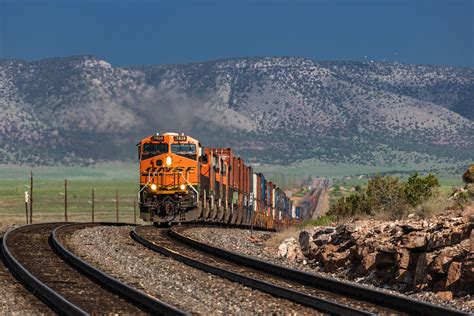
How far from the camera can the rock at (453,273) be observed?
18.0 metres

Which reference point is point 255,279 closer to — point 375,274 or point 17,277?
point 375,274

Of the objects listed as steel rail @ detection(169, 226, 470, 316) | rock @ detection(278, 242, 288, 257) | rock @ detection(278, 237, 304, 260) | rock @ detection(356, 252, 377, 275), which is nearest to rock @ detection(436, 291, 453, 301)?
steel rail @ detection(169, 226, 470, 316)

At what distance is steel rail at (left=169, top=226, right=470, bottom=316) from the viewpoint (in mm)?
14617

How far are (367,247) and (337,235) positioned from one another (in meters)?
3.10

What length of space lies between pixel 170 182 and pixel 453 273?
2276 cm

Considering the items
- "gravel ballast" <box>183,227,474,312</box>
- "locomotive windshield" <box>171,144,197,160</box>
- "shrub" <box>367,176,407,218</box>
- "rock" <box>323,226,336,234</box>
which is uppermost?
"locomotive windshield" <box>171,144,197,160</box>

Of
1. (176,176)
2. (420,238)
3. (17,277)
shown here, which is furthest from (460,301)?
(176,176)

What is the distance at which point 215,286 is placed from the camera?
62.2 feet

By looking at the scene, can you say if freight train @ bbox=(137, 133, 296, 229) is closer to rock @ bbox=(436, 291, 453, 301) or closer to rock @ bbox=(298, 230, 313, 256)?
rock @ bbox=(298, 230, 313, 256)

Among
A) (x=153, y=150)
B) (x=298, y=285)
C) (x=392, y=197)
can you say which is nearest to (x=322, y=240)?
(x=298, y=285)

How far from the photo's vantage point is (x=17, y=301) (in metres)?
16.9

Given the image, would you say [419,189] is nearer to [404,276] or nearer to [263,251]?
[263,251]

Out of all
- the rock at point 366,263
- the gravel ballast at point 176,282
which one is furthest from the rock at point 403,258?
the gravel ballast at point 176,282

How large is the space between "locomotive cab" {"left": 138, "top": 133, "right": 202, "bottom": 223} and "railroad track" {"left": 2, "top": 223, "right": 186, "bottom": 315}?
34.1 ft
